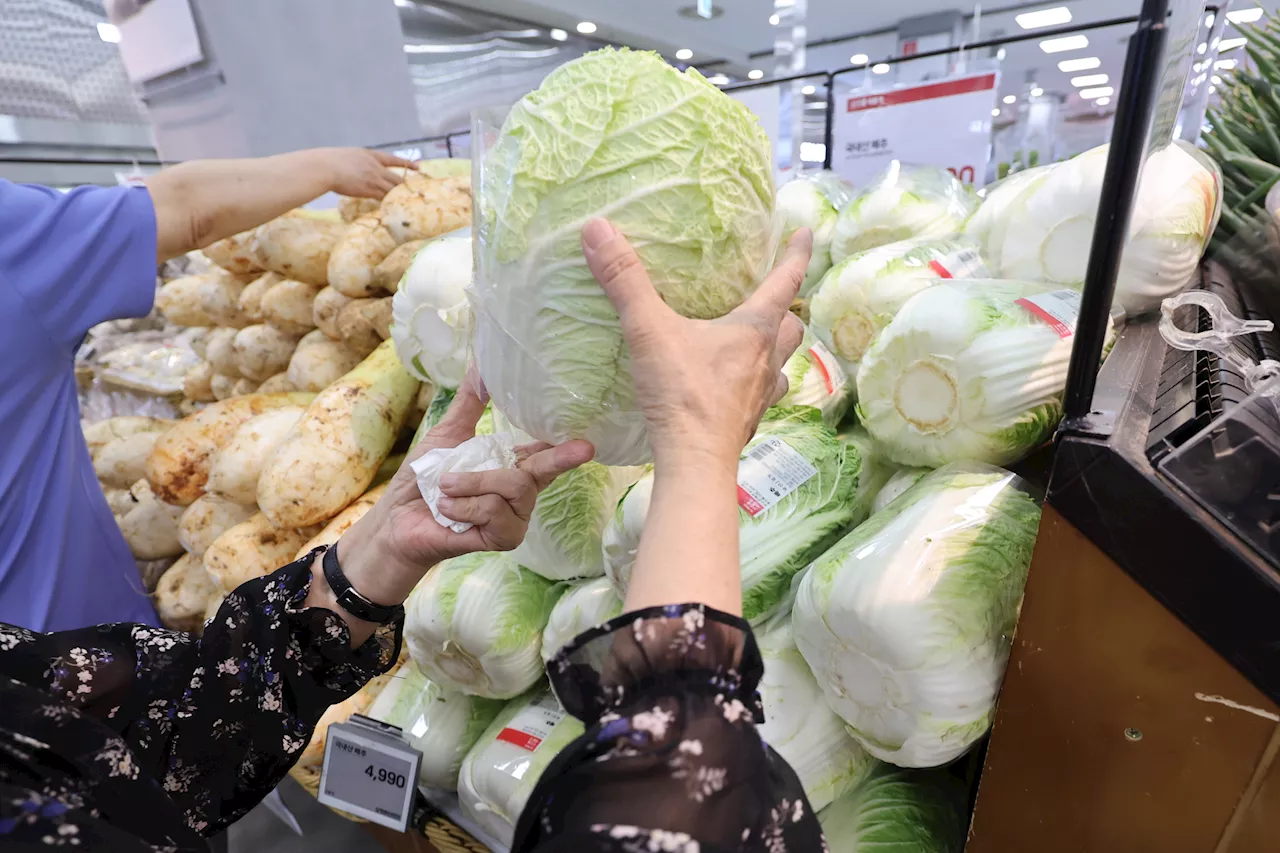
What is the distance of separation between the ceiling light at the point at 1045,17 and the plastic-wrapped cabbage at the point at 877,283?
10.3 m

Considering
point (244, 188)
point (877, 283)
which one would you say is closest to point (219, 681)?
point (877, 283)

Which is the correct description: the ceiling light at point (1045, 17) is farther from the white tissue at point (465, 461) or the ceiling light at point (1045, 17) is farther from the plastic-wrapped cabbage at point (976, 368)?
the white tissue at point (465, 461)

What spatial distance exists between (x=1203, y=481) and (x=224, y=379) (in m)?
2.99

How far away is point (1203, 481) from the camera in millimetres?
628

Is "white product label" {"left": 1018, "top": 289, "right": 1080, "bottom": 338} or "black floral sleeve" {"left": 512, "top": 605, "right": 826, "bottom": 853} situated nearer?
"black floral sleeve" {"left": 512, "top": 605, "right": 826, "bottom": 853}

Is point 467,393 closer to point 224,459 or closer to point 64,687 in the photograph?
point 64,687

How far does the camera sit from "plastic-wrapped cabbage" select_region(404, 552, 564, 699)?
1.26m

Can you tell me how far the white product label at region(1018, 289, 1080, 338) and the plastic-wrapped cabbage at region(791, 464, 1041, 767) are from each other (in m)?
0.23

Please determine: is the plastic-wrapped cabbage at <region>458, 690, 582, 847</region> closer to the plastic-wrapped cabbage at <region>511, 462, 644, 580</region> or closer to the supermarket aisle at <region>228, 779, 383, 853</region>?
the plastic-wrapped cabbage at <region>511, 462, 644, 580</region>

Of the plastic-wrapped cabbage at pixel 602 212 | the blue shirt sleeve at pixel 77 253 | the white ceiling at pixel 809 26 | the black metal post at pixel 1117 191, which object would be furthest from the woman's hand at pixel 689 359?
the white ceiling at pixel 809 26

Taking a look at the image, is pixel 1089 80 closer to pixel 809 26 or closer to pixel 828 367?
pixel 809 26

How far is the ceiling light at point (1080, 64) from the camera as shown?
10.6m

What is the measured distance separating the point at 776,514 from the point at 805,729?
314 millimetres

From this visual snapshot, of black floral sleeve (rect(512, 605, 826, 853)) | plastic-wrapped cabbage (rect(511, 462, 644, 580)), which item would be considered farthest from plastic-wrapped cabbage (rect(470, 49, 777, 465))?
plastic-wrapped cabbage (rect(511, 462, 644, 580))
